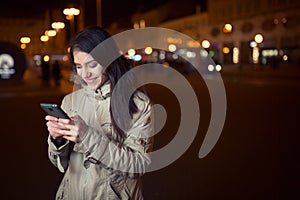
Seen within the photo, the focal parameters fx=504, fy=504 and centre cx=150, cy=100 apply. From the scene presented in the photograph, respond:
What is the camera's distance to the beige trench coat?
224cm

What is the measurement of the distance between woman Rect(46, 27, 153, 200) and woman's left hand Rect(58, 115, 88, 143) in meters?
0.08

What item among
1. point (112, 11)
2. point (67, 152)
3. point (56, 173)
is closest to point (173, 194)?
point (56, 173)

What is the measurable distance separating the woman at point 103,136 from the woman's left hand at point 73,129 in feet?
0.27

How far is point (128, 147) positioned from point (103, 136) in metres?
0.14

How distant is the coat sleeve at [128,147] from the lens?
7.14 ft

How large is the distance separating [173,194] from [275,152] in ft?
10.1

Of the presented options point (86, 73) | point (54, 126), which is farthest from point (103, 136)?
point (86, 73)

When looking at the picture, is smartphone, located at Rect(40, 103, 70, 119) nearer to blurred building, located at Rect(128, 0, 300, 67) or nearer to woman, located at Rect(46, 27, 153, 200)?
woman, located at Rect(46, 27, 153, 200)

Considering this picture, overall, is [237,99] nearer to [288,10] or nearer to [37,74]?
[37,74]

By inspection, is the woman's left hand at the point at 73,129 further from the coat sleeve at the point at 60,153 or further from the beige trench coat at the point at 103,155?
the coat sleeve at the point at 60,153

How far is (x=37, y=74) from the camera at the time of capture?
41844mm

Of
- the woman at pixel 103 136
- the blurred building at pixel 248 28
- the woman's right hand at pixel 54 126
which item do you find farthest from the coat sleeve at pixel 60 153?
the blurred building at pixel 248 28

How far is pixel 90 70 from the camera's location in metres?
2.33

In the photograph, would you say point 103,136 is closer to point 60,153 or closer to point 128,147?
point 128,147
